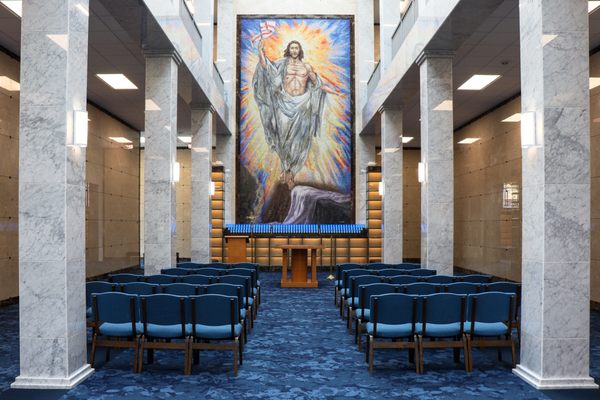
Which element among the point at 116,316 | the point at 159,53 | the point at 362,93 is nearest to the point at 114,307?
the point at 116,316

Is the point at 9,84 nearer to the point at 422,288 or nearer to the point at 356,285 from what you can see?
the point at 356,285

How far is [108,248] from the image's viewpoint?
63.7ft

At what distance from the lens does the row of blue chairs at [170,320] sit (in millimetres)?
6719

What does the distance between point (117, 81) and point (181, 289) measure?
9.27 metres

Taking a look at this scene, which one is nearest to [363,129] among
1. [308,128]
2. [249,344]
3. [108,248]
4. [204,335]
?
[308,128]

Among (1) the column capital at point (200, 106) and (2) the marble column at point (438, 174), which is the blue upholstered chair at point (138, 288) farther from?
(1) the column capital at point (200, 106)

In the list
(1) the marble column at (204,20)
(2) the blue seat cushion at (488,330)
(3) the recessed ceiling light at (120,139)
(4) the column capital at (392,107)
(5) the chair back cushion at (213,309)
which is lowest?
(2) the blue seat cushion at (488,330)

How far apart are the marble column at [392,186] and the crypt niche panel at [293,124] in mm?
5474

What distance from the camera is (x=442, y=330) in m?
6.88

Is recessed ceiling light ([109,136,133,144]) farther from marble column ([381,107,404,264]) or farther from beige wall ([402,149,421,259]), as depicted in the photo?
beige wall ([402,149,421,259])

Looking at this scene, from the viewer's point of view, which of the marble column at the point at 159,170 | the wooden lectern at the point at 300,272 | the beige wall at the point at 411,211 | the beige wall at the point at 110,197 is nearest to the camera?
the marble column at the point at 159,170

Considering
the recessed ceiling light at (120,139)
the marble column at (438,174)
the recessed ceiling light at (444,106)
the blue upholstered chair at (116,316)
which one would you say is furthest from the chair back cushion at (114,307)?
the recessed ceiling light at (120,139)

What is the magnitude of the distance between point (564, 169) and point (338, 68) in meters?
16.8

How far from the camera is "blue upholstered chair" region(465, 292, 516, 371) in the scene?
22.7 feet
